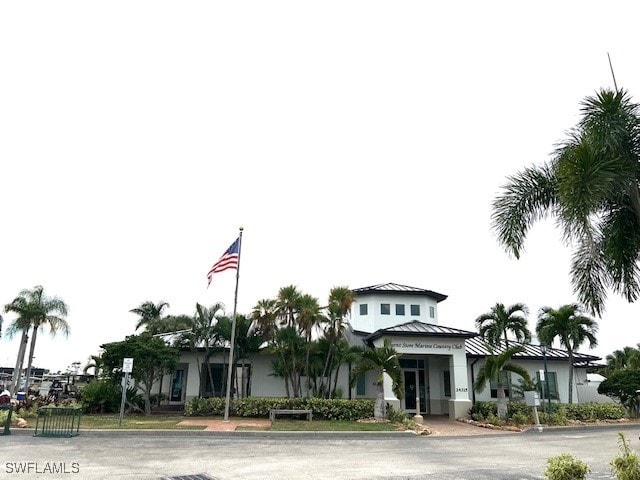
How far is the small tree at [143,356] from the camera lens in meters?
20.9

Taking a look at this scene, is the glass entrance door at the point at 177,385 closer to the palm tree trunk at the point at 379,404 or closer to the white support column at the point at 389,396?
the white support column at the point at 389,396

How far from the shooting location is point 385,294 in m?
29.3

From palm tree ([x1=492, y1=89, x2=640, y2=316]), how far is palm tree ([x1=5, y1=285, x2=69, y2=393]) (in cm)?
3485

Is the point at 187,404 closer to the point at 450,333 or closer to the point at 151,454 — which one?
the point at 151,454

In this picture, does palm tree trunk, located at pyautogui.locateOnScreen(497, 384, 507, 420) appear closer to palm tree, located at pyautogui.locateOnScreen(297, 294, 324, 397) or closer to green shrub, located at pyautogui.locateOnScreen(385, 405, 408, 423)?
green shrub, located at pyautogui.locateOnScreen(385, 405, 408, 423)

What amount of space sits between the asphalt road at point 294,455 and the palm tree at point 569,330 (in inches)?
408

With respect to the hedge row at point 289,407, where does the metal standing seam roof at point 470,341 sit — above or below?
above

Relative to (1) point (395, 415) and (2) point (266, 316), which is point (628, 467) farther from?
(2) point (266, 316)

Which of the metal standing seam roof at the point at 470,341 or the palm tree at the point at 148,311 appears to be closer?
the metal standing seam roof at the point at 470,341

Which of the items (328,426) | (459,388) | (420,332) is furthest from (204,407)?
(459,388)

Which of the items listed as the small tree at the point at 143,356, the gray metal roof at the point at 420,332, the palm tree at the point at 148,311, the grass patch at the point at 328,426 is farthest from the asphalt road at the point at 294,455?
the palm tree at the point at 148,311

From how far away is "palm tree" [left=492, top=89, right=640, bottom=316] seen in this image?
27.5ft

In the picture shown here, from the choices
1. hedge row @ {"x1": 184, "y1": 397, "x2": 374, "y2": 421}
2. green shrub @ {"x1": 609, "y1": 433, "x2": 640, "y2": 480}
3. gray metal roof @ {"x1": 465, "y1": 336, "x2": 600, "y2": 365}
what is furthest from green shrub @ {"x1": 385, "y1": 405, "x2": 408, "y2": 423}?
green shrub @ {"x1": 609, "y1": 433, "x2": 640, "y2": 480}

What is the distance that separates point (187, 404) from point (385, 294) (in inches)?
521
